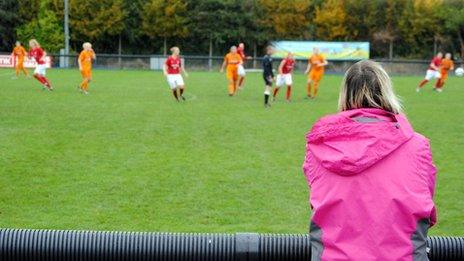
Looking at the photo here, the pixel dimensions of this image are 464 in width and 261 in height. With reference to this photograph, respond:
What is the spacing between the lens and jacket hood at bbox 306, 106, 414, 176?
2980 millimetres

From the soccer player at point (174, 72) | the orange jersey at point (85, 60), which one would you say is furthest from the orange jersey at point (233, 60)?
the orange jersey at point (85, 60)

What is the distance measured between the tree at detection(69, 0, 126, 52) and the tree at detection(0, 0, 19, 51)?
14.9 ft

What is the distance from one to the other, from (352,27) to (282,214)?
56.6 meters

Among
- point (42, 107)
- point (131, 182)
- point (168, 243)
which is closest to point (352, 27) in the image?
point (42, 107)

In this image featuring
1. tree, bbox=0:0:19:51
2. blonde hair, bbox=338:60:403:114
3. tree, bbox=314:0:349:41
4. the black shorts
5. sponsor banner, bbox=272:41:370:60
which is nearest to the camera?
blonde hair, bbox=338:60:403:114

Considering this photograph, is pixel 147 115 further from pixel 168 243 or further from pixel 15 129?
pixel 168 243

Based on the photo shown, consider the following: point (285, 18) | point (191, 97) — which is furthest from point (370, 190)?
point (285, 18)

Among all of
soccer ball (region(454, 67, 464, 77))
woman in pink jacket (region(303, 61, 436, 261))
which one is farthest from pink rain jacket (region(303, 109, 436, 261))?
soccer ball (region(454, 67, 464, 77))

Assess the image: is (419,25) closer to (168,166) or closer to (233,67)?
(233,67)

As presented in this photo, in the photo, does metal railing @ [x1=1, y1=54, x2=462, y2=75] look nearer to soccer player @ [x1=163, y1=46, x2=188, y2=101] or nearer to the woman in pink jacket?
soccer player @ [x1=163, y1=46, x2=188, y2=101]

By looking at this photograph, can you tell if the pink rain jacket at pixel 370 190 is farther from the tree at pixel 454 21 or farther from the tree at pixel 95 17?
the tree at pixel 454 21

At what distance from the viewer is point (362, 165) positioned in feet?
9.74

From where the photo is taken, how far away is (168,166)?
1032 cm

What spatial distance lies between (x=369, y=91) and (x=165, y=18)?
58.4 m
